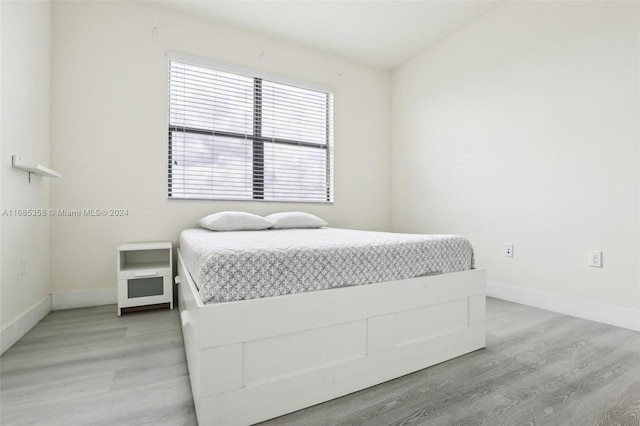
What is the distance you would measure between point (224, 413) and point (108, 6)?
3.09 meters

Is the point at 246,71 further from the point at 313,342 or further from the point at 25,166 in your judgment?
the point at 313,342

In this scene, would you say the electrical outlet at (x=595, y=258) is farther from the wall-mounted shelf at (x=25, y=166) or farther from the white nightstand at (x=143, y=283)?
the wall-mounted shelf at (x=25, y=166)

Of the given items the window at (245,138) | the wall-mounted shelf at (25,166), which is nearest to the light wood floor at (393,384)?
the wall-mounted shelf at (25,166)

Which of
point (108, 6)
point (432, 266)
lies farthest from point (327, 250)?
point (108, 6)

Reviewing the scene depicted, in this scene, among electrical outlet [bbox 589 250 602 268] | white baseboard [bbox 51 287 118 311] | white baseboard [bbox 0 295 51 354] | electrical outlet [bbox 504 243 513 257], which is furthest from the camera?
electrical outlet [bbox 504 243 513 257]

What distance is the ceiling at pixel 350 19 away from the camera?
2.55m

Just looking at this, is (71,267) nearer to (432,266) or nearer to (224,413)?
(224,413)

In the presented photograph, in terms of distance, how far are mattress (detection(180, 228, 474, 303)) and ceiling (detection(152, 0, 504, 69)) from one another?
2203mm

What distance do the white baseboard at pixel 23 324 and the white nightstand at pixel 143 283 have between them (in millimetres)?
469

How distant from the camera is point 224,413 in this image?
0.97 meters

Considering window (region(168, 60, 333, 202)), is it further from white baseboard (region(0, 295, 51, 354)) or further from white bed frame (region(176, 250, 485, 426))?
white bed frame (region(176, 250, 485, 426))

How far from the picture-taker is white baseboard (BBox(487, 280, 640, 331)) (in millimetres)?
1874

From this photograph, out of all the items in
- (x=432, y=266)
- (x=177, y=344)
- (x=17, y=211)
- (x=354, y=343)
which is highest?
(x=17, y=211)

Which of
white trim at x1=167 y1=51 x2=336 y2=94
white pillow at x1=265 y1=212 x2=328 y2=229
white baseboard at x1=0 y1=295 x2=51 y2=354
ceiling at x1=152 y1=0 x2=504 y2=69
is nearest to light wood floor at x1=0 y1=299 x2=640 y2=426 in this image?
white baseboard at x1=0 y1=295 x2=51 y2=354
